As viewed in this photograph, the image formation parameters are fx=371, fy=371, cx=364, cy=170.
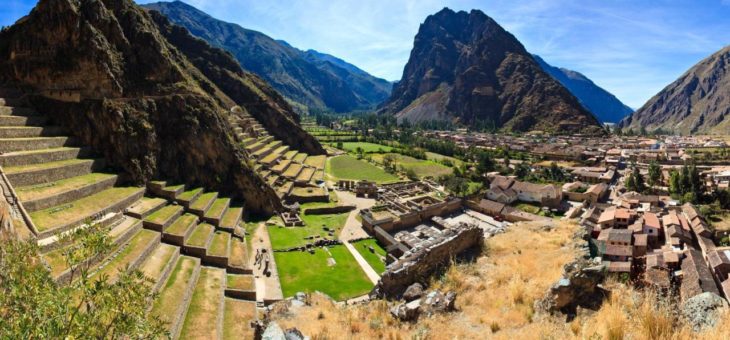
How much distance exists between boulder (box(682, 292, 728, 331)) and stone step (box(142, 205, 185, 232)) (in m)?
28.5

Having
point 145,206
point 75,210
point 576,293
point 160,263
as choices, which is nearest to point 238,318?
point 160,263

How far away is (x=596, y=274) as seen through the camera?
1087 cm

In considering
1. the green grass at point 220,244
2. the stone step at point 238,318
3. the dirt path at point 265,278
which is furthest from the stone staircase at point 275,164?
the stone step at point 238,318

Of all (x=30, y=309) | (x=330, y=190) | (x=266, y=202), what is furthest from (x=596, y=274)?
(x=330, y=190)

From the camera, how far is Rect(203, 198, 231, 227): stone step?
3278 centimetres

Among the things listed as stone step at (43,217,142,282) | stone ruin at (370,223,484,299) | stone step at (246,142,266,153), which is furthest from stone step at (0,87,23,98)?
stone ruin at (370,223,484,299)

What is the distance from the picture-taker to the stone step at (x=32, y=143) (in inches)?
1001

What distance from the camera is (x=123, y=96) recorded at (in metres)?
37.1

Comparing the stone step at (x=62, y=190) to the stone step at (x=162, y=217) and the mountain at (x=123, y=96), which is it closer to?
the mountain at (x=123, y=96)

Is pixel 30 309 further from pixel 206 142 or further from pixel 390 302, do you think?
pixel 206 142

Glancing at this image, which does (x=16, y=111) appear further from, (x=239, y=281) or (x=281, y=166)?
(x=281, y=166)

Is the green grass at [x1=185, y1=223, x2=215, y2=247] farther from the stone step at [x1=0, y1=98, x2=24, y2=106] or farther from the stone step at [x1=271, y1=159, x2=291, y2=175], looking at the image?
the stone step at [x1=271, y1=159, x2=291, y2=175]

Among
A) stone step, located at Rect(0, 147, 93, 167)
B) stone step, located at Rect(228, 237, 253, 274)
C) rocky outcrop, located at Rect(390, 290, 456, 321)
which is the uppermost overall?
stone step, located at Rect(0, 147, 93, 167)

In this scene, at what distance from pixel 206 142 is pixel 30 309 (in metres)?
36.2
